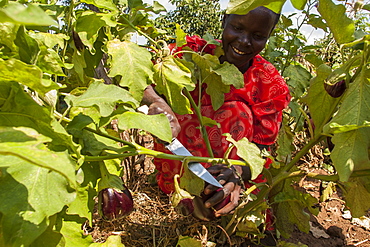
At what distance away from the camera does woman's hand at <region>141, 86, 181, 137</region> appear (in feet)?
3.60

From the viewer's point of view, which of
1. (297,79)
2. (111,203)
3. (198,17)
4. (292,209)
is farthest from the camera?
(198,17)

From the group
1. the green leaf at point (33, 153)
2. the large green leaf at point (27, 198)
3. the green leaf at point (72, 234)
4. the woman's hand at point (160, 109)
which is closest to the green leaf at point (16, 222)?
the large green leaf at point (27, 198)

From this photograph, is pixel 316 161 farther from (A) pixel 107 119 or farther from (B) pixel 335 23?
(A) pixel 107 119

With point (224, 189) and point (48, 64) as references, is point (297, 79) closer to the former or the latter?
point (224, 189)

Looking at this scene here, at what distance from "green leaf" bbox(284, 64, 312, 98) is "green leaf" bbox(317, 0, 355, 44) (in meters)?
0.90

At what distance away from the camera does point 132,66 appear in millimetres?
894

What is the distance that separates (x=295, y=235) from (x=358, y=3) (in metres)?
1.05

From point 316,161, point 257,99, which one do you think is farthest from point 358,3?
point 316,161

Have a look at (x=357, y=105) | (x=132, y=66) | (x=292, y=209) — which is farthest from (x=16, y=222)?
(x=292, y=209)

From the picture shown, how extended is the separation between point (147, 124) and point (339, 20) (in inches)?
19.7

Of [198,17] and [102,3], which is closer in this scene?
[102,3]

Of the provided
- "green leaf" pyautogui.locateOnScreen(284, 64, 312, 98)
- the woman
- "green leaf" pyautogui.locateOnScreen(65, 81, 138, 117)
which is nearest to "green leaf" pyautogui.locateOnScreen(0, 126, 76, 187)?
"green leaf" pyautogui.locateOnScreen(65, 81, 138, 117)

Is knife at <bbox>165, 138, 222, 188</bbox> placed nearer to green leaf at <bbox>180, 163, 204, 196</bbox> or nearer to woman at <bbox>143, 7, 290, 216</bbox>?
green leaf at <bbox>180, 163, 204, 196</bbox>

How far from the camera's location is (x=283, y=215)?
1353 millimetres
